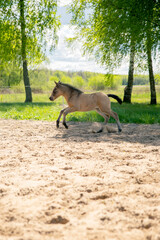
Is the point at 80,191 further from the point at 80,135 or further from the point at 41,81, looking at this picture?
the point at 41,81

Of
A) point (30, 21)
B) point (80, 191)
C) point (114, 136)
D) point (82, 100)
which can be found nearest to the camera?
point (80, 191)

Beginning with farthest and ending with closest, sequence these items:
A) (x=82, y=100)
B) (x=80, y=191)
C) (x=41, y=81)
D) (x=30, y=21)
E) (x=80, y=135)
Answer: (x=41, y=81) < (x=30, y=21) < (x=82, y=100) < (x=80, y=135) < (x=80, y=191)

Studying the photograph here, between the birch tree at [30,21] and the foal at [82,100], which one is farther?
the birch tree at [30,21]

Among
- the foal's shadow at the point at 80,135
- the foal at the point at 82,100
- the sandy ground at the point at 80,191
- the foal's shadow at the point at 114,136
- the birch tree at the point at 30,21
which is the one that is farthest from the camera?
the birch tree at the point at 30,21

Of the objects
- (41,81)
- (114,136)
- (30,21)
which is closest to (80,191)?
(114,136)

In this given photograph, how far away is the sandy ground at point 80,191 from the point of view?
225cm

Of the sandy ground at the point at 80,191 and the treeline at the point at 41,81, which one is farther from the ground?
the treeline at the point at 41,81

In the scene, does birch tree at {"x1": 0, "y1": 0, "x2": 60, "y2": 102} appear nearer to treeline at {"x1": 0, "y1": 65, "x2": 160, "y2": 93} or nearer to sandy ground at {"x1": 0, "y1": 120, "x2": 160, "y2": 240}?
Result: treeline at {"x1": 0, "y1": 65, "x2": 160, "y2": 93}

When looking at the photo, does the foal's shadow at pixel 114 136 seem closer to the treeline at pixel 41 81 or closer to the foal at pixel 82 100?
the foal at pixel 82 100

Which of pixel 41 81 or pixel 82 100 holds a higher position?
pixel 41 81

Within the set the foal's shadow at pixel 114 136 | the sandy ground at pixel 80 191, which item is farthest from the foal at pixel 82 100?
the sandy ground at pixel 80 191

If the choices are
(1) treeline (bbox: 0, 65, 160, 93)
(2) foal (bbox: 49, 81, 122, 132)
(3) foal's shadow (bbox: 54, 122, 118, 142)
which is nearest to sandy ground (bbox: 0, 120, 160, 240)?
(3) foal's shadow (bbox: 54, 122, 118, 142)

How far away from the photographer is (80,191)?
3064mm

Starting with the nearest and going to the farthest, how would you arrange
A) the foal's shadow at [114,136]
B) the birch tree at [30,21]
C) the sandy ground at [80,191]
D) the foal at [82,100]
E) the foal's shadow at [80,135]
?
1. the sandy ground at [80,191]
2. the foal's shadow at [114,136]
3. the foal's shadow at [80,135]
4. the foal at [82,100]
5. the birch tree at [30,21]
